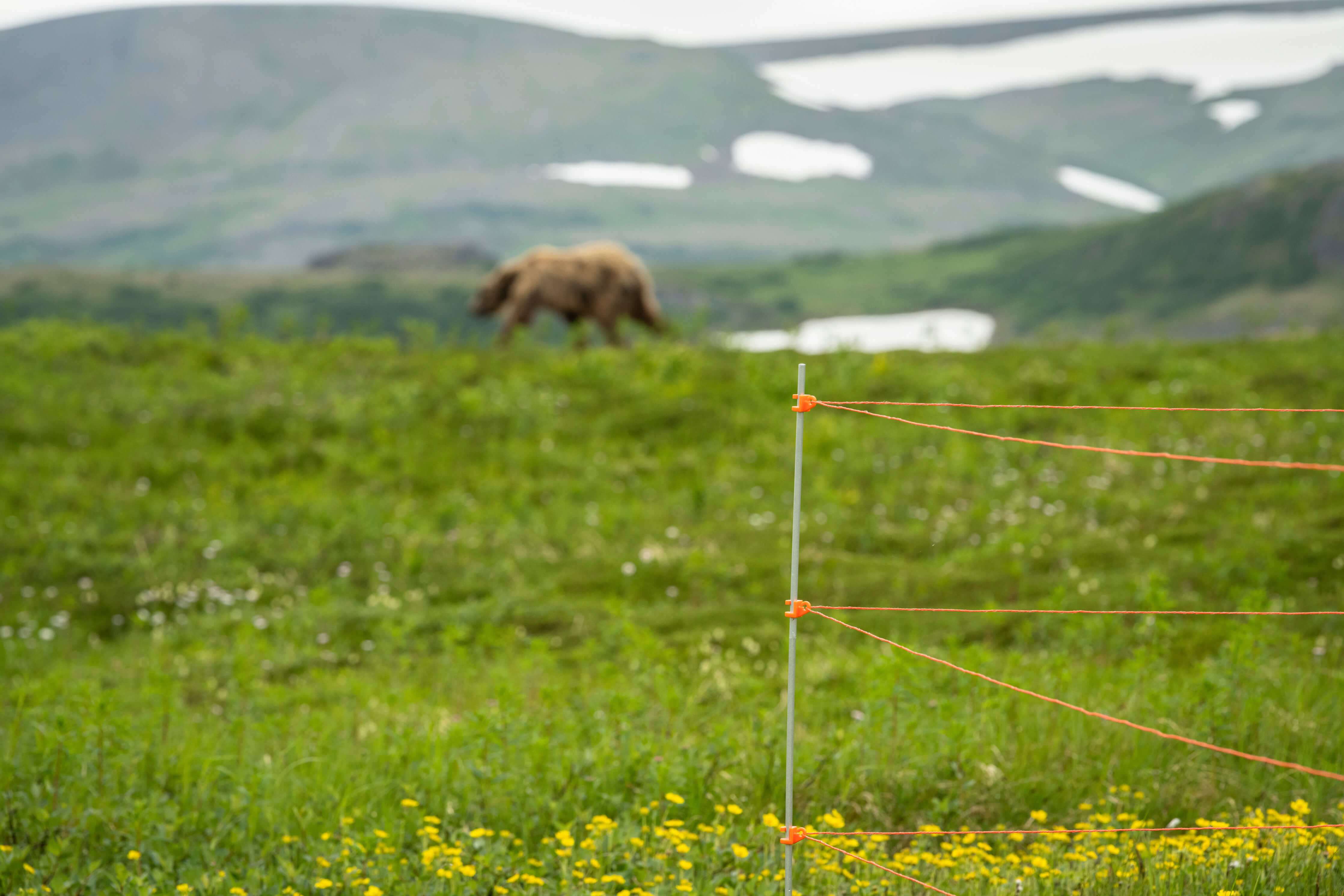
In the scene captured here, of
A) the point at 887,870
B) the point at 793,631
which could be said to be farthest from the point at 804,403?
the point at 887,870

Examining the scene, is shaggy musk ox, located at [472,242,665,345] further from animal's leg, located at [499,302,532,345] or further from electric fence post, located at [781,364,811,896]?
electric fence post, located at [781,364,811,896]

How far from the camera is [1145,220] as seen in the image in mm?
84562

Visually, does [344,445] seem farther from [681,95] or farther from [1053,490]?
[681,95]

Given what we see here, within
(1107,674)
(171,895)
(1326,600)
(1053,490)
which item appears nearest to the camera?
(171,895)

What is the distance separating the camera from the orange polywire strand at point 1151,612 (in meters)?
4.28

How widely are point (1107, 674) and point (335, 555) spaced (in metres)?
6.66

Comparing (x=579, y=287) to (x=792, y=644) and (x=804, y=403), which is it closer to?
(x=804, y=403)

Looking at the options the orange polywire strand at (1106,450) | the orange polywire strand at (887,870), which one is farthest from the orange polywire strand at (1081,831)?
the orange polywire strand at (1106,450)

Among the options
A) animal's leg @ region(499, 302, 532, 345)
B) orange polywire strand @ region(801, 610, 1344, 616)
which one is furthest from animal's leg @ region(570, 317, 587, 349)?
orange polywire strand @ region(801, 610, 1344, 616)

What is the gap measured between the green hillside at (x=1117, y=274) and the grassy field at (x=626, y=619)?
5174 centimetres

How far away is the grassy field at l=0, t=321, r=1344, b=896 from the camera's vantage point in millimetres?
4309

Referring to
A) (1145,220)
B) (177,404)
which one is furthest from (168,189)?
(177,404)

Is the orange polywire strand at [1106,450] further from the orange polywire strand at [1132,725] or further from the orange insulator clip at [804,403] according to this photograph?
the orange polywire strand at [1132,725]

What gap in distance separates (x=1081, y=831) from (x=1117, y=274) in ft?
264
